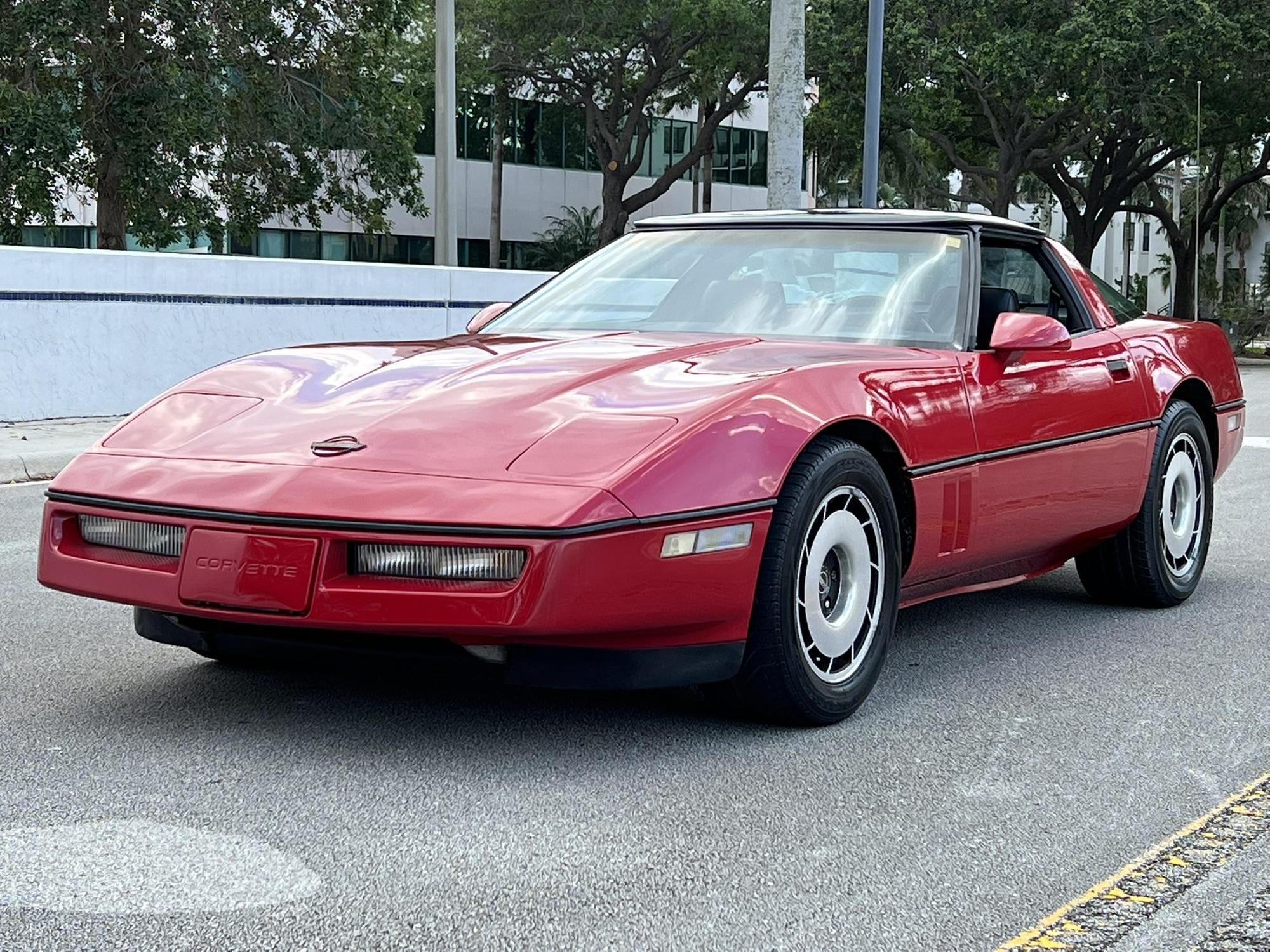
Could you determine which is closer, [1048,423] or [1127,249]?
[1048,423]

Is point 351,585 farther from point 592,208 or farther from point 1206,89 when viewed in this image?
point 592,208

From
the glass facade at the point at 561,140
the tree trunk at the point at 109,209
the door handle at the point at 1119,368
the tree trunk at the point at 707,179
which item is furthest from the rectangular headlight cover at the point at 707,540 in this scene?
the tree trunk at the point at 707,179

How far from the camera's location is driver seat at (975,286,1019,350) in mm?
5223

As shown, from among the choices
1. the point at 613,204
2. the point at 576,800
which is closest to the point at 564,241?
the point at 613,204

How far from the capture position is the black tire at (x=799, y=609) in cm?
393

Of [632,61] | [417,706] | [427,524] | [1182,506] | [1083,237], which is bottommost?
[417,706]

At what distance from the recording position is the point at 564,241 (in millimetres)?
48625

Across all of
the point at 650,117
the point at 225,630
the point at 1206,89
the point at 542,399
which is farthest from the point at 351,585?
the point at 650,117

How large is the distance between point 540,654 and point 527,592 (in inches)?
10.5

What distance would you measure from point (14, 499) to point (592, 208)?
43.1 meters

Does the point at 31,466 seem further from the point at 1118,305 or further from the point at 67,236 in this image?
the point at 67,236

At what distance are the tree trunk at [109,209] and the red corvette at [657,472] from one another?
20651mm

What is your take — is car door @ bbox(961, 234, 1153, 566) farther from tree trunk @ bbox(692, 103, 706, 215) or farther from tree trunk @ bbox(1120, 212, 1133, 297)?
tree trunk @ bbox(1120, 212, 1133, 297)

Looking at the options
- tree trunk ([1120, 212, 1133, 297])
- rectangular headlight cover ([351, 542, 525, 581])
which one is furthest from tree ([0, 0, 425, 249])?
tree trunk ([1120, 212, 1133, 297])
